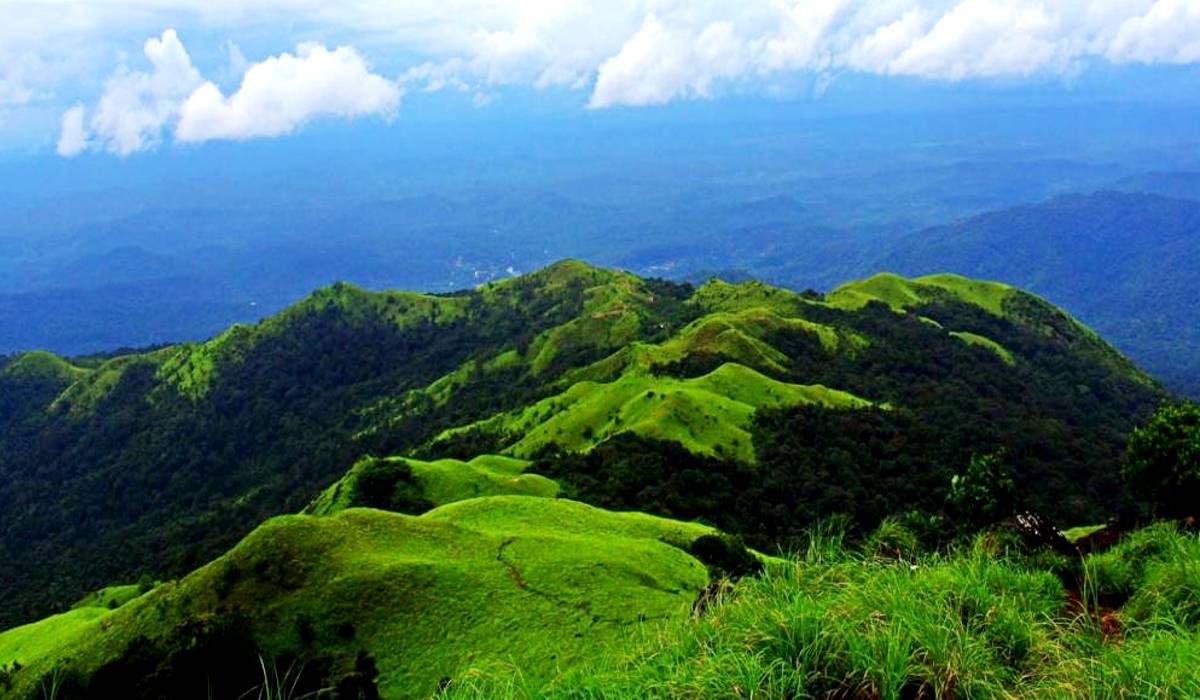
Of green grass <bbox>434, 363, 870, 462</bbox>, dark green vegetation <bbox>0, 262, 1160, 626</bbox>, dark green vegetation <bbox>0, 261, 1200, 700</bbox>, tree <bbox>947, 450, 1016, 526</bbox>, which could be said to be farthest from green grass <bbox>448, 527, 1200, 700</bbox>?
green grass <bbox>434, 363, 870, 462</bbox>

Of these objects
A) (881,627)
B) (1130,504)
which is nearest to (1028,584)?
(881,627)

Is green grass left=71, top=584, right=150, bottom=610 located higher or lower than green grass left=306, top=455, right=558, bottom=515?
lower

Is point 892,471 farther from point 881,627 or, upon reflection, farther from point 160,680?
point 881,627

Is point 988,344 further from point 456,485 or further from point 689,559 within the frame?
point 689,559

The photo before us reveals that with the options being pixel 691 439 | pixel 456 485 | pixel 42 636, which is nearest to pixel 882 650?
pixel 42 636

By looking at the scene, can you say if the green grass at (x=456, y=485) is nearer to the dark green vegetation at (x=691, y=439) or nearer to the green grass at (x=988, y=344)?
the dark green vegetation at (x=691, y=439)

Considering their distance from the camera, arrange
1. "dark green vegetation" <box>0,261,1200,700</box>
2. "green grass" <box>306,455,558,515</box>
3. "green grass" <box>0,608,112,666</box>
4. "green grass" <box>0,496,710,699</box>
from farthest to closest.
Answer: "green grass" <box>306,455,558,515</box>, "green grass" <box>0,608,112,666</box>, "green grass" <box>0,496,710,699</box>, "dark green vegetation" <box>0,261,1200,700</box>

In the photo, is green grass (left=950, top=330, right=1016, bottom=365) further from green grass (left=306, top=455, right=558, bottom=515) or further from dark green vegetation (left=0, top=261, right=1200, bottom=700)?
green grass (left=306, top=455, right=558, bottom=515)

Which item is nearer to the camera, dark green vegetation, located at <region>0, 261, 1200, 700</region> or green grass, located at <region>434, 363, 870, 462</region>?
dark green vegetation, located at <region>0, 261, 1200, 700</region>
